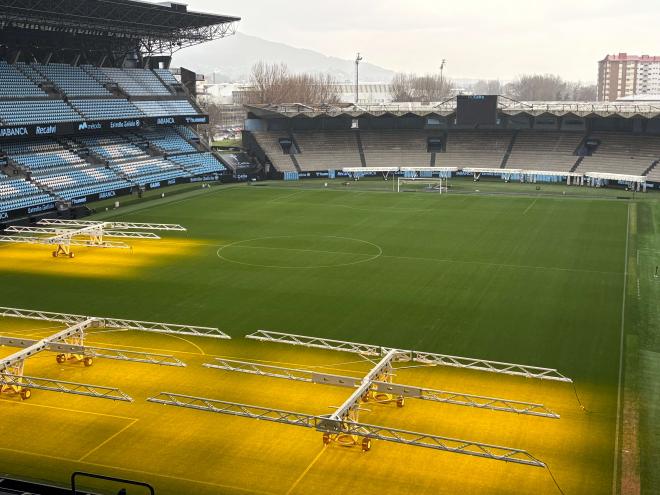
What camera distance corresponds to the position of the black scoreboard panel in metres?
102

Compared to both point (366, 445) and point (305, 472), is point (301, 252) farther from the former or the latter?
point (305, 472)

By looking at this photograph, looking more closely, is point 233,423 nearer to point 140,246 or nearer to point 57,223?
point 140,246

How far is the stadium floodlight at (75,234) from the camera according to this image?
52.8 metres

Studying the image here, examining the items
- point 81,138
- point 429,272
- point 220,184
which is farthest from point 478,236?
point 81,138

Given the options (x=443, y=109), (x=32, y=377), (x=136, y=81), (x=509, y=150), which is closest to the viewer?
(x=32, y=377)

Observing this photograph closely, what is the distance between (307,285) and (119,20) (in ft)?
176

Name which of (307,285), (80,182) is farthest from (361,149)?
(307,285)

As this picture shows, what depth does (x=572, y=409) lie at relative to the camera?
27.0m

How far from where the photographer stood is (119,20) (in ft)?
276

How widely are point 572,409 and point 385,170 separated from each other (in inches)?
2903

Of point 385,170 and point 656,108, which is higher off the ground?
point 656,108

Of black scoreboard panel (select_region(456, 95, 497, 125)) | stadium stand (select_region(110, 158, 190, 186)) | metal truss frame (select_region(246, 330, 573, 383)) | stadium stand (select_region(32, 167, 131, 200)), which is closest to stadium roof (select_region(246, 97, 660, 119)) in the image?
black scoreboard panel (select_region(456, 95, 497, 125))

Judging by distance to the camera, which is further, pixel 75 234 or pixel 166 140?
pixel 166 140

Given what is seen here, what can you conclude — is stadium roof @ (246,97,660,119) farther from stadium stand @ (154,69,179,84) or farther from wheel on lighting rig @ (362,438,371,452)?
wheel on lighting rig @ (362,438,371,452)
